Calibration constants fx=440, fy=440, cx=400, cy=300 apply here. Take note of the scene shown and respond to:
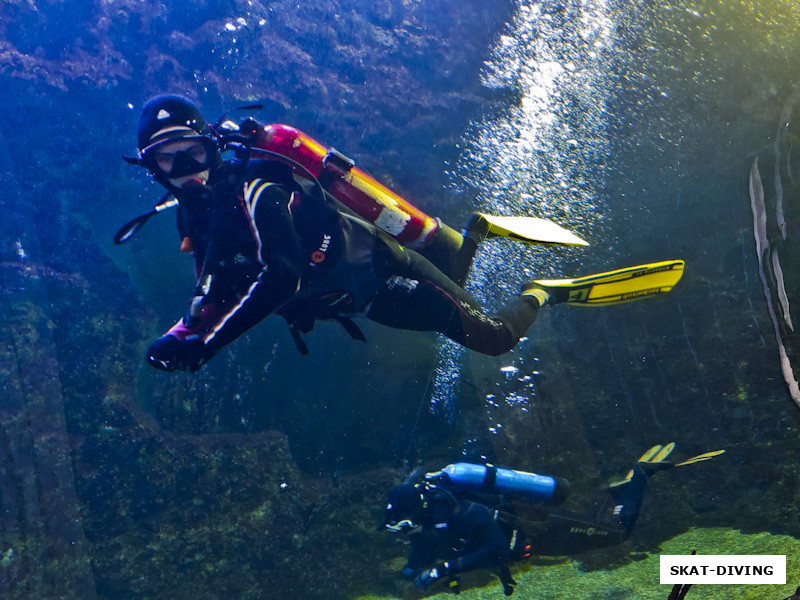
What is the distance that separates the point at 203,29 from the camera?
3846 mm

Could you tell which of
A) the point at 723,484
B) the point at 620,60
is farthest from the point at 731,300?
the point at 620,60

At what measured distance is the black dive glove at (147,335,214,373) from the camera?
201cm

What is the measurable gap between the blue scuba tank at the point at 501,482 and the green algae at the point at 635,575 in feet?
1.94

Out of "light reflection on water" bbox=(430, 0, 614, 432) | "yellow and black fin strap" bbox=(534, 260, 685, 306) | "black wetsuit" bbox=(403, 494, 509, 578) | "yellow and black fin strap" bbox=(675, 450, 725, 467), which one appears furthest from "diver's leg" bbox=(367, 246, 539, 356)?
"yellow and black fin strap" bbox=(675, 450, 725, 467)

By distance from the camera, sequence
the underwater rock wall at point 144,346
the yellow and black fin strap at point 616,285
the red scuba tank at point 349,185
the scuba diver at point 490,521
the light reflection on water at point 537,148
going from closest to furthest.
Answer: the red scuba tank at point 349,185 → the scuba diver at point 490,521 → the yellow and black fin strap at point 616,285 → the underwater rock wall at point 144,346 → the light reflection on water at point 537,148

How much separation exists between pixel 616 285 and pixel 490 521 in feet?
5.61

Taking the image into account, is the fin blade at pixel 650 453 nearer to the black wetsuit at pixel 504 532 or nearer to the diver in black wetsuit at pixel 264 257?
the black wetsuit at pixel 504 532

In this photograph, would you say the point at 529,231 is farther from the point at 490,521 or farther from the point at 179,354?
the point at 179,354

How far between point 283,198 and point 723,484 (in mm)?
3418

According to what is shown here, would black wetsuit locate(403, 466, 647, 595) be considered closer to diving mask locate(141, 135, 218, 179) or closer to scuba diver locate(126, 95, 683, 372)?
scuba diver locate(126, 95, 683, 372)

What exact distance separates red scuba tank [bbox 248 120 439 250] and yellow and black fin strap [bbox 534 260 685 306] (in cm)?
104

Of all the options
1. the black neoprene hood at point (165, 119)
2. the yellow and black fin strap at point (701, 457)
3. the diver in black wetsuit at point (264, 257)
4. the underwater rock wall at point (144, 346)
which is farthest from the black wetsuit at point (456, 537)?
the black neoprene hood at point (165, 119)

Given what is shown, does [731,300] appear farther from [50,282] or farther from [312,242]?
[50,282]

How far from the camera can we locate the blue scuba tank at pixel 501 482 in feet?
9.05
